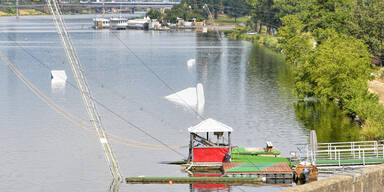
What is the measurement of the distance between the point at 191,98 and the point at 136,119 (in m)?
16.8

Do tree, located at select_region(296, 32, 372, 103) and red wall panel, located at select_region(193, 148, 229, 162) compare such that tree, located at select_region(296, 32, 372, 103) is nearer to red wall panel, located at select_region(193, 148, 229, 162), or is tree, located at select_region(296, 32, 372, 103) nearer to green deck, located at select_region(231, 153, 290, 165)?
green deck, located at select_region(231, 153, 290, 165)

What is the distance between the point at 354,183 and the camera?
3772 centimetres

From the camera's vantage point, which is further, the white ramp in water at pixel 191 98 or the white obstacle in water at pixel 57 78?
the white obstacle in water at pixel 57 78

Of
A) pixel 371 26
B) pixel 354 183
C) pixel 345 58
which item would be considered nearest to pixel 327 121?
pixel 345 58

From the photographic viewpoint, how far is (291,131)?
277 feet

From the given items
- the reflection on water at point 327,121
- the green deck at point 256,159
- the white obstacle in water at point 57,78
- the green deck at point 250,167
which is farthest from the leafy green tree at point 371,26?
the green deck at point 250,167

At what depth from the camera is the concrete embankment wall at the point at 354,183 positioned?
3556 cm

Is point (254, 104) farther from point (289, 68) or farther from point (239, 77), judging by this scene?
point (289, 68)

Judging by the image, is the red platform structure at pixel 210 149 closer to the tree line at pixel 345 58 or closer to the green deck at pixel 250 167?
the green deck at pixel 250 167

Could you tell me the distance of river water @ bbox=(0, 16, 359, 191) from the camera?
6612 centimetres

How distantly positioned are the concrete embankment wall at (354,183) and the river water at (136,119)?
19.1 metres

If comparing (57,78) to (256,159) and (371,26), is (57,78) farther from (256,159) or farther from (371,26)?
(256,159)

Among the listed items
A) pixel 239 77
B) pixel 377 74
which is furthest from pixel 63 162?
pixel 239 77

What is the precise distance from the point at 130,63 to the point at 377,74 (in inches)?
2721
